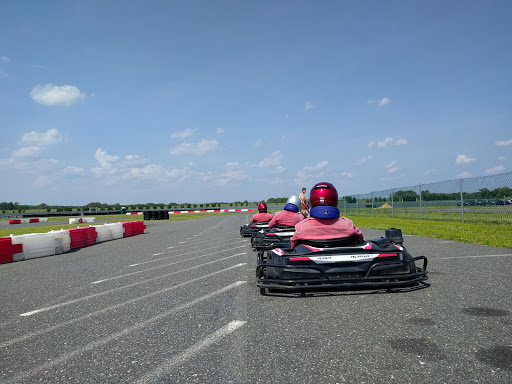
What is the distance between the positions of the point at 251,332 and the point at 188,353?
73 cm

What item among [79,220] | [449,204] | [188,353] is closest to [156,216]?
[79,220]

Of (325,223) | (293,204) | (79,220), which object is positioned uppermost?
(293,204)

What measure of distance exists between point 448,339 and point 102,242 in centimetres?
1542

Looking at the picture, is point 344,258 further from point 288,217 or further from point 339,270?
point 288,217

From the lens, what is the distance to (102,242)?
54.6ft

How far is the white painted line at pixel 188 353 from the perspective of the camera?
9.81 ft

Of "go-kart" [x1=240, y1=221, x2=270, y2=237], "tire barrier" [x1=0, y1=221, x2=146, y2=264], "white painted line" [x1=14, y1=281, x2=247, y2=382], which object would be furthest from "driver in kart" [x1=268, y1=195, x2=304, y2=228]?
"tire barrier" [x1=0, y1=221, x2=146, y2=264]

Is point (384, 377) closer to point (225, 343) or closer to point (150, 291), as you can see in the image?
point (225, 343)

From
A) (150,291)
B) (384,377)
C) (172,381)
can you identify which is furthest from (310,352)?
(150,291)

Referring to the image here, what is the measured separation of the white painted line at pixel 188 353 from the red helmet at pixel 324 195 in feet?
8.63

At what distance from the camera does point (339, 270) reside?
529cm

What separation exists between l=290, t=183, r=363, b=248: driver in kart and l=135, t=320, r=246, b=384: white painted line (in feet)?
7.33

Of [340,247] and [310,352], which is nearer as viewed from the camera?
[310,352]

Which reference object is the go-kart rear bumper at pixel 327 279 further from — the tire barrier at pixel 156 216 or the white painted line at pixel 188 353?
the tire barrier at pixel 156 216
